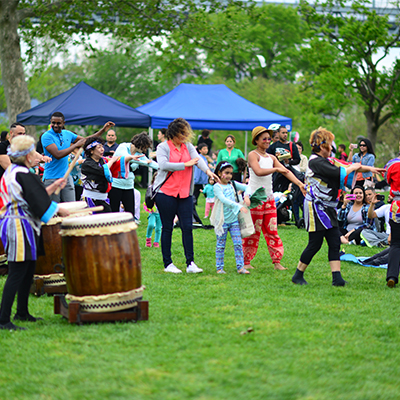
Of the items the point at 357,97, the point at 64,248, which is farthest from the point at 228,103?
the point at 64,248

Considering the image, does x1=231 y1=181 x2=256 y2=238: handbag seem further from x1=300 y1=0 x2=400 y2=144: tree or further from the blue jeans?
x1=300 y1=0 x2=400 y2=144: tree

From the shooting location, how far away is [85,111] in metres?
16.0

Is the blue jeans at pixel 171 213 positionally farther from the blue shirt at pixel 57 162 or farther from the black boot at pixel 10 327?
the black boot at pixel 10 327

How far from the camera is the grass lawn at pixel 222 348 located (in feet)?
12.0

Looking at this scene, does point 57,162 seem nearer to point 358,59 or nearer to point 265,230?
point 265,230

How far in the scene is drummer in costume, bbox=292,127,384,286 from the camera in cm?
652

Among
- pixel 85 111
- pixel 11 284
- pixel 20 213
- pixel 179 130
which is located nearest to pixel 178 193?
pixel 179 130

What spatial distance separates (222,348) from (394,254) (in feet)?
10.8

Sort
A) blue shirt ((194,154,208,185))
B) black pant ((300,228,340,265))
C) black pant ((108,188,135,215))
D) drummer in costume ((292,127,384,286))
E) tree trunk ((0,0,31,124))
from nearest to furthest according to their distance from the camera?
drummer in costume ((292,127,384,286)) → black pant ((300,228,340,265)) → black pant ((108,188,135,215)) → blue shirt ((194,154,208,185)) → tree trunk ((0,0,31,124))

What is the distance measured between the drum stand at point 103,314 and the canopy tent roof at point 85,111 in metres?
11.0

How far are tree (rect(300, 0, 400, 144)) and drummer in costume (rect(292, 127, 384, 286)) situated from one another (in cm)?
2161

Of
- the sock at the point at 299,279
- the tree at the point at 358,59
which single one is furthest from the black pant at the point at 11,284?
the tree at the point at 358,59

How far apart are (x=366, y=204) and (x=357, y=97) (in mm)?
17985

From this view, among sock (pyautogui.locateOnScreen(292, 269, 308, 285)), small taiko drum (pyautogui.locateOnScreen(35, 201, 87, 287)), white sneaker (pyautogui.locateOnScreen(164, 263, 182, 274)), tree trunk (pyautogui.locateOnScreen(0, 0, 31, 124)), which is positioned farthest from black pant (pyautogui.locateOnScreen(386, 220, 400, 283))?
tree trunk (pyautogui.locateOnScreen(0, 0, 31, 124))
